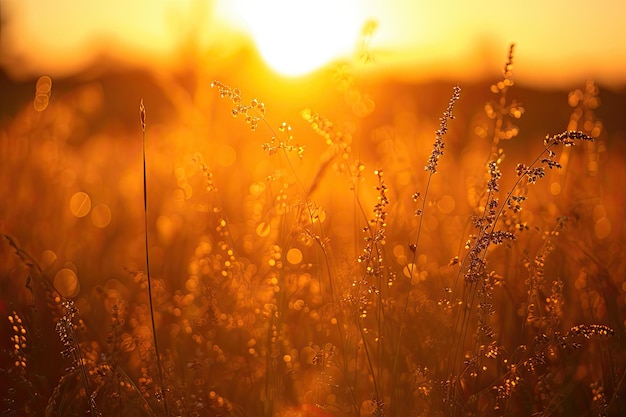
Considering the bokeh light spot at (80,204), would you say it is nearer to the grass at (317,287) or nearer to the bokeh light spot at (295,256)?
the grass at (317,287)

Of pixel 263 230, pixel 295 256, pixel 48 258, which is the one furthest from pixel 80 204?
pixel 263 230

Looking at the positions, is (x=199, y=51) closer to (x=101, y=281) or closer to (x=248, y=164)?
(x=101, y=281)

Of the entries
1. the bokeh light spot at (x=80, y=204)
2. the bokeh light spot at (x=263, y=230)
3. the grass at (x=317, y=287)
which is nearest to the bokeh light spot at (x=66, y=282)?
the grass at (x=317, y=287)

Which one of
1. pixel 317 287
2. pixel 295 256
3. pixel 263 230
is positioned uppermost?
pixel 295 256

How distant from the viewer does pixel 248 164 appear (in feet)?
14.8

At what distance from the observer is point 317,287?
8.30ft

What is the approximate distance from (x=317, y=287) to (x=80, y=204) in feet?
7.07

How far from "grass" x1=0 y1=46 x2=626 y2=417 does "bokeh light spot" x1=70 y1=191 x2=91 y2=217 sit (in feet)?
0.10

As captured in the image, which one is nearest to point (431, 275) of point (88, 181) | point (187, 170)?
point (187, 170)

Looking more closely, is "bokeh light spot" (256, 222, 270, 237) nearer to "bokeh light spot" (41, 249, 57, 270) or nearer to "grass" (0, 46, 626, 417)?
"grass" (0, 46, 626, 417)

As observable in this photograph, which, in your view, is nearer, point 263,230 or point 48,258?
point 263,230

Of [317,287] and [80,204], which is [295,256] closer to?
[317,287]

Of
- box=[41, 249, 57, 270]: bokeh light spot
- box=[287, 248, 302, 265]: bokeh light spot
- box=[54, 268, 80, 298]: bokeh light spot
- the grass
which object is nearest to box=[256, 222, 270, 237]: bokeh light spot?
the grass

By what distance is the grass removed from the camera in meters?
1.83
